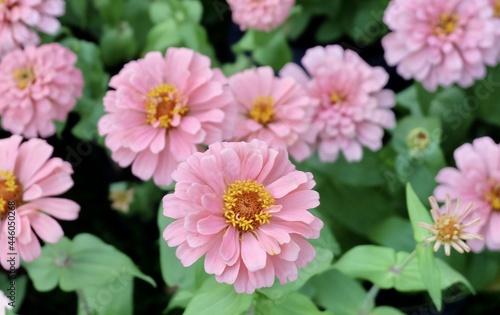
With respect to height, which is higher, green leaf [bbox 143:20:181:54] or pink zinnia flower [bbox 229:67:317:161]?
pink zinnia flower [bbox 229:67:317:161]

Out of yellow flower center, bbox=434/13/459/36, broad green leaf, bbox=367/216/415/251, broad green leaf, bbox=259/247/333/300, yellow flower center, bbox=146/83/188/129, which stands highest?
yellow flower center, bbox=434/13/459/36

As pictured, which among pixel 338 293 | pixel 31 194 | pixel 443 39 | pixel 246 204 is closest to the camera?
pixel 246 204

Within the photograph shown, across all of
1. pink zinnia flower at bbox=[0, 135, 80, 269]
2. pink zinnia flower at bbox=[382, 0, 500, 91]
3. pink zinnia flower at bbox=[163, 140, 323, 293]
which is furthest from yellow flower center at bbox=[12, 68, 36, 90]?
pink zinnia flower at bbox=[382, 0, 500, 91]

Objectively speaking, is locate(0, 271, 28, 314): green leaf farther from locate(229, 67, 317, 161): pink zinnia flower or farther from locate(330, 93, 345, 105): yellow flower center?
locate(330, 93, 345, 105): yellow flower center

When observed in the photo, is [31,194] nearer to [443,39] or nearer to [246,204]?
[246,204]

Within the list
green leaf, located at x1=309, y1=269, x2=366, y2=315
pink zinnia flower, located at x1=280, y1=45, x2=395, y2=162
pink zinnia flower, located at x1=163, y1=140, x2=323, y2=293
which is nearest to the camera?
pink zinnia flower, located at x1=163, y1=140, x2=323, y2=293

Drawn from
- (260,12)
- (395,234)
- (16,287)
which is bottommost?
(16,287)

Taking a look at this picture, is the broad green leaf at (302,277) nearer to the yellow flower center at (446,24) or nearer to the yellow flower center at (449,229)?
the yellow flower center at (449,229)

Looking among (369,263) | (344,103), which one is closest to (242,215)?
(369,263)

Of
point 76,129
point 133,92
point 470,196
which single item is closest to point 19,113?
point 76,129
